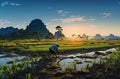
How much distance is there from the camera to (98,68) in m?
21.4

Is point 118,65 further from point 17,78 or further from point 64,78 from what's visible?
point 17,78

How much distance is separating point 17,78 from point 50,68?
5403mm

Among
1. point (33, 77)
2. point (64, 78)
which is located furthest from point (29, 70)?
point (64, 78)

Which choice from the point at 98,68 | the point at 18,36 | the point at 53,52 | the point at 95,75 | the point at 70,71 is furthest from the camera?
the point at 18,36

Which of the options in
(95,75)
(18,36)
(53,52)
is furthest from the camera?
(18,36)

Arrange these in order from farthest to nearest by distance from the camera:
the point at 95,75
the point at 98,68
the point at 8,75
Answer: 1. the point at 98,68
2. the point at 95,75
3. the point at 8,75

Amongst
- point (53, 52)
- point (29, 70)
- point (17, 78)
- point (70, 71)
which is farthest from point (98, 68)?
point (53, 52)

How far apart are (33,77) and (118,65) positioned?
25.5 feet

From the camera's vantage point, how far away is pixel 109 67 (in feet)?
68.3

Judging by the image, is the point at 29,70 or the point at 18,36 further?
the point at 18,36

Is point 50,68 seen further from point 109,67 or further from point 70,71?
point 109,67

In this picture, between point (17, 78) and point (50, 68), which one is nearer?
point (17, 78)

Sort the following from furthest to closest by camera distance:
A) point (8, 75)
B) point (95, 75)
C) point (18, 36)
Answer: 1. point (18, 36)
2. point (95, 75)
3. point (8, 75)

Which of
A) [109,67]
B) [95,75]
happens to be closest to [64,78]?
[95,75]
